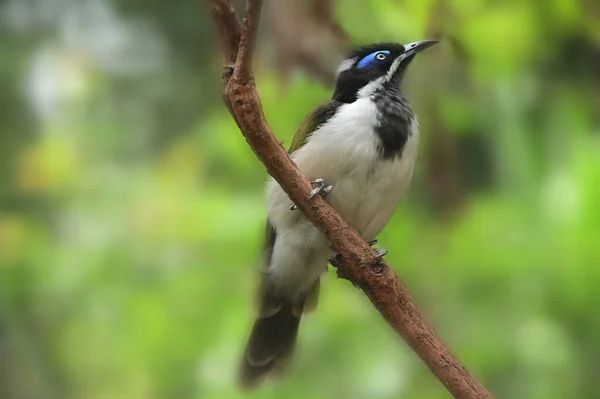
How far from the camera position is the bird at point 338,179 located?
1235 millimetres

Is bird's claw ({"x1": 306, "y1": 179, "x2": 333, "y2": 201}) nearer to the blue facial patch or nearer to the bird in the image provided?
the bird

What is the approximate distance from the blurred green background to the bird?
6 cm

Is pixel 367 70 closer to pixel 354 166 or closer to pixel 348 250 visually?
pixel 354 166

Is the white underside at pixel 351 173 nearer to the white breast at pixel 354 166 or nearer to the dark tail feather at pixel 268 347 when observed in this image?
the white breast at pixel 354 166

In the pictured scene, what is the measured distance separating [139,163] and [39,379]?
0.59m

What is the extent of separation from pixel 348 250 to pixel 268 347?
2.04ft

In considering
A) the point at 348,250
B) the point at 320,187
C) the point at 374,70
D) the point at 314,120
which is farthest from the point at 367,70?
the point at 348,250

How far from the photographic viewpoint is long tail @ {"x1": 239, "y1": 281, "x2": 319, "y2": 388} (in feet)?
4.85

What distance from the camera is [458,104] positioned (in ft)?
5.50

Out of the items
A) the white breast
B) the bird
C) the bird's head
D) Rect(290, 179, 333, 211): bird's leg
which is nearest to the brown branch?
Rect(290, 179, 333, 211): bird's leg

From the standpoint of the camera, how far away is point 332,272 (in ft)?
5.30

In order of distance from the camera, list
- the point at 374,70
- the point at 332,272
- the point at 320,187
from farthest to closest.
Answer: the point at 332,272, the point at 374,70, the point at 320,187

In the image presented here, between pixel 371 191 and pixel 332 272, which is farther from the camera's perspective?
pixel 332 272

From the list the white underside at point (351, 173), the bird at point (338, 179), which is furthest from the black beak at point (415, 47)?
the white underside at point (351, 173)
